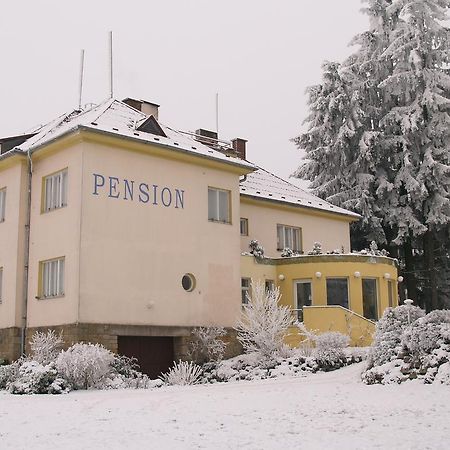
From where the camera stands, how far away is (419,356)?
15023 millimetres

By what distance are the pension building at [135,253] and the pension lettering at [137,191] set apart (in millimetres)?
37

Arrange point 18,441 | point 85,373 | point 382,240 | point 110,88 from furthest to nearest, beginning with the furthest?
point 382,240 < point 110,88 < point 85,373 < point 18,441

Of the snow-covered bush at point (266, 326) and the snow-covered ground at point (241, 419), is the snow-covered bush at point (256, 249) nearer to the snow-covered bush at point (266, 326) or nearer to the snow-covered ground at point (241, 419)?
the snow-covered bush at point (266, 326)

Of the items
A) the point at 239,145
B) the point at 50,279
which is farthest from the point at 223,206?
the point at 239,145

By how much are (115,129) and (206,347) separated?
25.5 feet

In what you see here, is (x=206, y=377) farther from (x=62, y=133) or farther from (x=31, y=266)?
(x=62, y=133)

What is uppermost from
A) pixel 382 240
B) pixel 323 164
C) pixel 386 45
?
pixel 386 45

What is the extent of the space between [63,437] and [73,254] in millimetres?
11394

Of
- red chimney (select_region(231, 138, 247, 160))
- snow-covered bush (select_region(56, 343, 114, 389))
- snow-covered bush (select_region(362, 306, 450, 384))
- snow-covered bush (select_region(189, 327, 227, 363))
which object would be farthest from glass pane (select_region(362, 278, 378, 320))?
snow-covered bush (select_region(56, 343, 114, 389))

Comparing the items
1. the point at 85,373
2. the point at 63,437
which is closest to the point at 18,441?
the point at 63,437

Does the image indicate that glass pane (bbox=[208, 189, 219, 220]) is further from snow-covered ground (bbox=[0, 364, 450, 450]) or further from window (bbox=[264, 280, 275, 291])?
snow-covered ground (bbox=[0, 364, 450, 450])

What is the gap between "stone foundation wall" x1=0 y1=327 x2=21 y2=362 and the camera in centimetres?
2189

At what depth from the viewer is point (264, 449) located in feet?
29.3

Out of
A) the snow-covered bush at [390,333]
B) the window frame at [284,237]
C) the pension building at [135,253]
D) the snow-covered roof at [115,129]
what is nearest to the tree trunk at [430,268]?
the window frame at [284,237]
